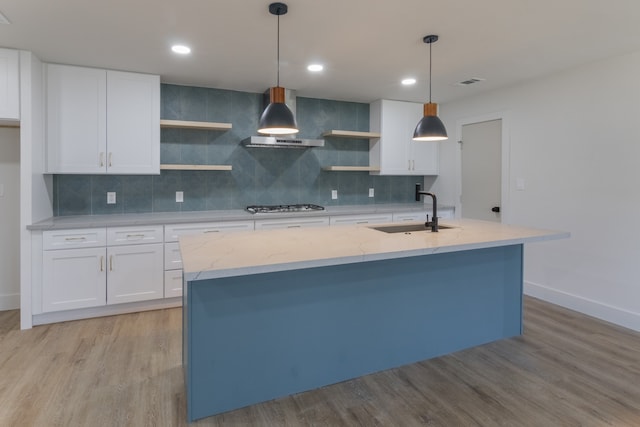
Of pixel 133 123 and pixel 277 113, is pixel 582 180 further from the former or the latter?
pixel 133 123

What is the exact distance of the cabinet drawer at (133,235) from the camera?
3430 mm

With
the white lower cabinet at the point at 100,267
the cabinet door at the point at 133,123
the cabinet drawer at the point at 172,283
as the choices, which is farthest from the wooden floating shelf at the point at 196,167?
the cabinet drawer at the point at 172,283

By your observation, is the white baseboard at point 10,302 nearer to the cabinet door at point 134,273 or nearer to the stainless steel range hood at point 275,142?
the cabinet door at point 134,273

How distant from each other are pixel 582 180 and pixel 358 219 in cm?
226

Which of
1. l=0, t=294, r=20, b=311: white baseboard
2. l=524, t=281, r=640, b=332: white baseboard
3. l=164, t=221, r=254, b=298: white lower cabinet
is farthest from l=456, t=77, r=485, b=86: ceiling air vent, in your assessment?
l=0, t=294, r=20, b=311: white baseboard

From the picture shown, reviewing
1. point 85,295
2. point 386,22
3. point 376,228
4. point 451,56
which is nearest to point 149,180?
point 85,295

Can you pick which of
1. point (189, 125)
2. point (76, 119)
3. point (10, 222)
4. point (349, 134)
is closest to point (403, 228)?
point (349, 134)

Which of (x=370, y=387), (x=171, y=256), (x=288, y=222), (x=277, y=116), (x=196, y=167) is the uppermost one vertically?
(x=277, y=116)

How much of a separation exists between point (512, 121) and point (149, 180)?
407cm

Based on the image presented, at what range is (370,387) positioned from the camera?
2.30 metres

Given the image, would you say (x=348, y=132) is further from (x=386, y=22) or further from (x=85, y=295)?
(x=85, y=295)

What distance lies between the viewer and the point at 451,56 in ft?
10.7

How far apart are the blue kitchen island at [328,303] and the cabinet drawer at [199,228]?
1.30 meters

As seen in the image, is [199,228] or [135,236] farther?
[199,228]
